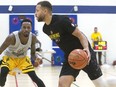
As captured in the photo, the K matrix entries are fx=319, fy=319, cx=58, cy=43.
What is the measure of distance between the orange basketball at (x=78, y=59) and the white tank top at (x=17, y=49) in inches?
87.3

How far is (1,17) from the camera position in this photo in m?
17.8

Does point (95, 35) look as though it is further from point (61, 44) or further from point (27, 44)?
point (61, 44)

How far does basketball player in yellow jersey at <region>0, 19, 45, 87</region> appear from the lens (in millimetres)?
6148

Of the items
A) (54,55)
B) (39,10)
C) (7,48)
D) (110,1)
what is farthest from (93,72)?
(110,1)

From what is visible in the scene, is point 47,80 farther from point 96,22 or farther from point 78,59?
point 96,22

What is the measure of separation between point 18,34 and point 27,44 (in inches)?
10.5

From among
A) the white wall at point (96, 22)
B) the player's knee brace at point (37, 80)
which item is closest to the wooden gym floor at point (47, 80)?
the player's knee brace at point (37, 80)

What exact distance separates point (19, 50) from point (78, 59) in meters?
2.43

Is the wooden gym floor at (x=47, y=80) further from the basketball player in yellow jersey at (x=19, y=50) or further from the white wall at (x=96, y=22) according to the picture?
the white wall at (x=96, y=22)

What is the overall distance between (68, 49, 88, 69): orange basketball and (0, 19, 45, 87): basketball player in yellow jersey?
1.92m

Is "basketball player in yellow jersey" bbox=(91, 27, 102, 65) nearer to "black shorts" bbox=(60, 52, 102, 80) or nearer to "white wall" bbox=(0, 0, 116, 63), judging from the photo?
"white wall" bbox=(0, 0, 116, 63)

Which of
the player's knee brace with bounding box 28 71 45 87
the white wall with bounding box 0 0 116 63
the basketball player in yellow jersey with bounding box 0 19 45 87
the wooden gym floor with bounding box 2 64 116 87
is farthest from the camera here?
the white wall with bounding box 0 0 116 63

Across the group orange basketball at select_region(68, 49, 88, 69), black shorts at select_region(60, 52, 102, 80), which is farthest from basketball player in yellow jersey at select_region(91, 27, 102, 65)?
orange basketball at select_region(68, 49, 88, 69)

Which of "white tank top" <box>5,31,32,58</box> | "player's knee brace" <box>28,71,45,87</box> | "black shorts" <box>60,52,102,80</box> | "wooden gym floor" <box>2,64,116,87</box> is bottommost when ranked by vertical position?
"wooden gym floor" <box>2,64,116,87</box>
